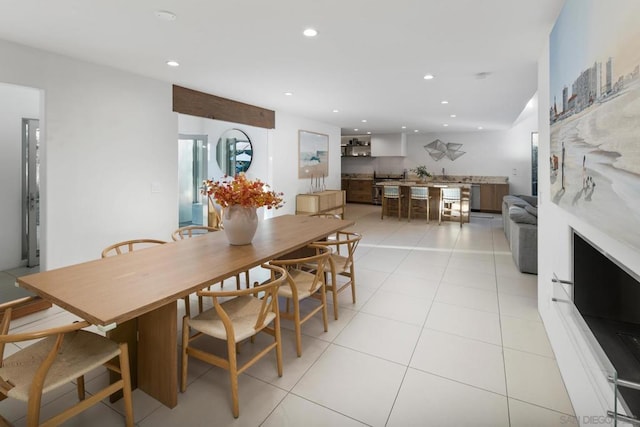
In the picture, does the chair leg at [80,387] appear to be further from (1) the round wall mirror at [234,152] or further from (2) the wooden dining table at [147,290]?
(1) the round wall mirror at [234,152]

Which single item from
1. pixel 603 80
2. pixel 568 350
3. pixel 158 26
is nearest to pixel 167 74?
pixel 158 26

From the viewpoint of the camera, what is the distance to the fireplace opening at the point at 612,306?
123 cm

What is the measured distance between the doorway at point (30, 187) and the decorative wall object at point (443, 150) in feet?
32.7

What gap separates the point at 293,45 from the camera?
299 centimetres

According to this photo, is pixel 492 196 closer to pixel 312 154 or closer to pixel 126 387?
pixel 312 154

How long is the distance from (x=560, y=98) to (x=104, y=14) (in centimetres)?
314

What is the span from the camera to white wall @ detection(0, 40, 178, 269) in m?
3.19

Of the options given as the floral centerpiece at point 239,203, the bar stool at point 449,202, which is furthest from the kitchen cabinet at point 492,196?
the floral centerpiece at point 239,203

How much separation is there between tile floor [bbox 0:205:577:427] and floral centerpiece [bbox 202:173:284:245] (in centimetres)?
88

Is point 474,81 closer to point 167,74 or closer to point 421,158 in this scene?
point 167,74

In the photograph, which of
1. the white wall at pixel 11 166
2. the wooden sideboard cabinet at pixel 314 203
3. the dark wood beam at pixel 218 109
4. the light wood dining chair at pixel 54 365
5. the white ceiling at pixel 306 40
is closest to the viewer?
the light wood dining chair at pixel 54 365

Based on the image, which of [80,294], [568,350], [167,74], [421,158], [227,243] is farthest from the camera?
[421,158]

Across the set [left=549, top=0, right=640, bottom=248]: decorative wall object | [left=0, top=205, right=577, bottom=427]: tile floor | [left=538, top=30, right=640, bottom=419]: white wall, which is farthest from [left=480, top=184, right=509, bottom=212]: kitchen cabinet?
[left=549, top=0, right=640, bottom=248]: decorative wall object

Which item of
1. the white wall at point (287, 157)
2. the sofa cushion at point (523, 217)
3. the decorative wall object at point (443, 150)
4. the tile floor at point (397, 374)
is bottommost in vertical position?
the tile floor at point (397, 374)
